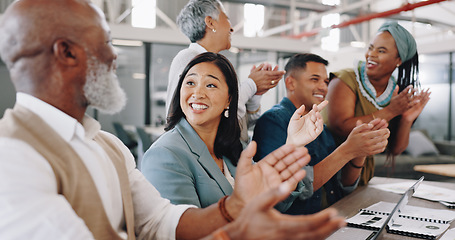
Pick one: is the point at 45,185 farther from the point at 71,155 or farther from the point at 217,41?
the point at 217,41

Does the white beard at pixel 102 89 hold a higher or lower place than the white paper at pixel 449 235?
higher

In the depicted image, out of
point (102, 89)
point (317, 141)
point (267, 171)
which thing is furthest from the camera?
point (317, 141)

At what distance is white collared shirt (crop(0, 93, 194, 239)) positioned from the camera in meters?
0.80

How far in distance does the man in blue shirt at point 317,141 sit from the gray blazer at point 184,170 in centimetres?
53

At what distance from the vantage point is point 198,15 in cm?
244

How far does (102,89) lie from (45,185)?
11.2 inches

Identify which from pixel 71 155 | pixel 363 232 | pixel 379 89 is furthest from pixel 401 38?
pixel 71 155

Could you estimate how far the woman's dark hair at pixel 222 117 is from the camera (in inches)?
74.7

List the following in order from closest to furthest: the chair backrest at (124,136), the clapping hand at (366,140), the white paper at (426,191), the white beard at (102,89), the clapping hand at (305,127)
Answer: the white beard at (102,89), the clapping hand at (305,127), the clapping hand at (366,140), the white paper at (426,191), the chair backrest at (124,136)

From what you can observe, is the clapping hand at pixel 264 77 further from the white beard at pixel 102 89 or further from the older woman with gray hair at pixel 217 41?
the white beard at pixel 102 89

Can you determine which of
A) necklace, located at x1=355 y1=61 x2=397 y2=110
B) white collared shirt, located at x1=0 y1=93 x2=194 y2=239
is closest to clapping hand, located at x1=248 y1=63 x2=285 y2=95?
necklace, located at x1=355 y1=61 x2=397 y2=110

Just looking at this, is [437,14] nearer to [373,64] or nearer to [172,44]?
[172,44]

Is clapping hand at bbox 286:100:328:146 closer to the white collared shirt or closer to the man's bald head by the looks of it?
the white collared shirt

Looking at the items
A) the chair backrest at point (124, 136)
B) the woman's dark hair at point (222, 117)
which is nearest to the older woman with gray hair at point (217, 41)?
the woman's dark hair at point (222, 117)
